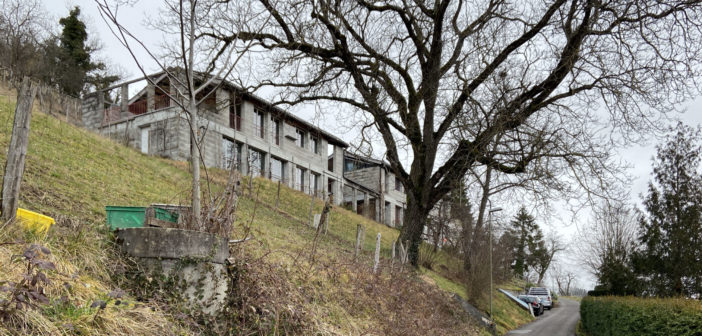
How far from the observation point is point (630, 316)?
15.8 meters

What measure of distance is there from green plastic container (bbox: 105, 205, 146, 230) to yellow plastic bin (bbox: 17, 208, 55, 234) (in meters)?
1.00

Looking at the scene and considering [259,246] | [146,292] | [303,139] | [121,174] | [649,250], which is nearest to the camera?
[146,292]

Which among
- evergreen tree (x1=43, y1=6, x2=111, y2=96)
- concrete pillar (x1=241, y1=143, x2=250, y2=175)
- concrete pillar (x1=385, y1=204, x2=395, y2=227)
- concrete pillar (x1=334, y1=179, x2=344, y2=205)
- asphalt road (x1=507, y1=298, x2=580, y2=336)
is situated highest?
evergreen tree (x1=43, y1=6, x2=111, y2=96)

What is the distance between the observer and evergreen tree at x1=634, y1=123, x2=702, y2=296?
77.5 feet

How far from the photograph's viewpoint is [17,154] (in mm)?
6133

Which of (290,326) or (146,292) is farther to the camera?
(290,326)

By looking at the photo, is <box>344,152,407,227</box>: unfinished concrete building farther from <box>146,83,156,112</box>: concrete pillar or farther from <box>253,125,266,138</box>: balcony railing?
<box>146,83,156,112</box>: concrete pillar

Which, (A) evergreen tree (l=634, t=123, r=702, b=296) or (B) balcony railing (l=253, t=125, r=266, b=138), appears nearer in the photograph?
(A) evergreen tree (l=634, t=123, r=702, b=296)

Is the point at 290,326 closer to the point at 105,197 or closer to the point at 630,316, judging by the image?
the point at 105,197

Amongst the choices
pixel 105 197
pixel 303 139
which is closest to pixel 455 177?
pixel 105 197

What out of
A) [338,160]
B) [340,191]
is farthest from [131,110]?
[340,191]

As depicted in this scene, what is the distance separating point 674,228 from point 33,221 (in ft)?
84.9

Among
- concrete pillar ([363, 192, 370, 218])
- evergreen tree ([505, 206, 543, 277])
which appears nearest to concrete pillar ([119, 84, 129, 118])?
concrete pillar ([363, 192, 370, 218])

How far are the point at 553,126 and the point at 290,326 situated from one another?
460 inches
